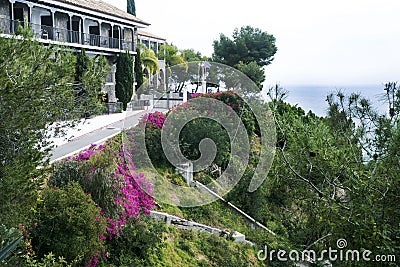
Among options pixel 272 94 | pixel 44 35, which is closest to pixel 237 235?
pixel 272 94

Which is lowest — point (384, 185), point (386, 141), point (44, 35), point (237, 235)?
point (237, 235)

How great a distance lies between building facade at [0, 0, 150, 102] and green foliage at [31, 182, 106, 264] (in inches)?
405

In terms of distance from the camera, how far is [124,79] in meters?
26.6

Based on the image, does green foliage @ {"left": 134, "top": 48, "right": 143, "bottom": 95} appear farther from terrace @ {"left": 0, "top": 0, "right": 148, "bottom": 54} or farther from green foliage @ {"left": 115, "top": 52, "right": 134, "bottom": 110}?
green foliage @ {"left": 115, "top": 52, "right": 134, "bottom": 110}

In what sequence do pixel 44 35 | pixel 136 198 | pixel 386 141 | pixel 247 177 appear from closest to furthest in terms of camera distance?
pixel 386 141 < pixel 136 198 < pixel 247 177 < pixel 44 35

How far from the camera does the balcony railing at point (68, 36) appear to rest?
18.8 m

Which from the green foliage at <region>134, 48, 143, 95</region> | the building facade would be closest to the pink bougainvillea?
the building facade

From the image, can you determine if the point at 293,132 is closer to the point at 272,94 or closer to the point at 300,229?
the point at 272,94

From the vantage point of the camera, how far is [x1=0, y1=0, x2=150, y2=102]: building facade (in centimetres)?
2023

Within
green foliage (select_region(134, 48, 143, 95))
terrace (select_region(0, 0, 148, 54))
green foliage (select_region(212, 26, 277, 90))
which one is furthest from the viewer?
green foliage (select_region(212, 26, 277, 90))

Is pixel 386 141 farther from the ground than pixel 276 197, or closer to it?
farther from the ground

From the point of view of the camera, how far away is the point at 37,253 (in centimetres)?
769

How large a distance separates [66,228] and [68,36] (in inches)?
669

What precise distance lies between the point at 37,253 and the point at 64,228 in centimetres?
57
